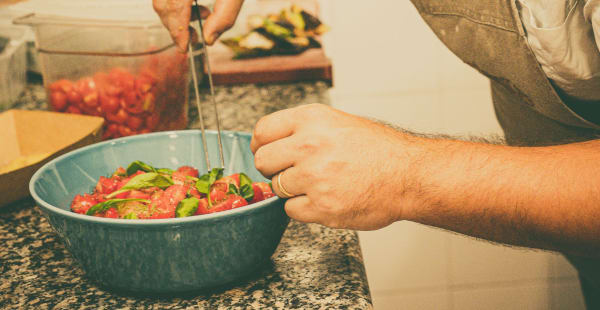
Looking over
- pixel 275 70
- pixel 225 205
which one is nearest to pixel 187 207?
pixel 225 205

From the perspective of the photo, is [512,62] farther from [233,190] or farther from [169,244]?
[169,244]

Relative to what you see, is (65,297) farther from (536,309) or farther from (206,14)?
(536,309)

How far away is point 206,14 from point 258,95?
440 mm

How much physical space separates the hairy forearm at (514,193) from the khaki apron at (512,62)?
26cm

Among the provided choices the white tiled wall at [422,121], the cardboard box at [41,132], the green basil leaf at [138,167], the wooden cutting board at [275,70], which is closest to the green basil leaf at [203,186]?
the green basil leaf at [138,167]

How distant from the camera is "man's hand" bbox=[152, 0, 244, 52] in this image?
3.01 feet

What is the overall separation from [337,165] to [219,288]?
0.73ft

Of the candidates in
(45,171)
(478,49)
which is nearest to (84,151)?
(45,171)

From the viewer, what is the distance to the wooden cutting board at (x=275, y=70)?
4.93 feet

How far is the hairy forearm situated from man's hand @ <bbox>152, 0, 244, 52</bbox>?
1.53 ft

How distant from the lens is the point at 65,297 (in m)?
0.69

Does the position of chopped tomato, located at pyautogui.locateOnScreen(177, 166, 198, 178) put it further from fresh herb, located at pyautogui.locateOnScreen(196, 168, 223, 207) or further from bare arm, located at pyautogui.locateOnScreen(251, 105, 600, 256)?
bare arm, located at pyautogui.locateOnScreen(251, 105, 600, 256)

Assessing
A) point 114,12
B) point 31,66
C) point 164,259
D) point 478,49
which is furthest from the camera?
point 31,66

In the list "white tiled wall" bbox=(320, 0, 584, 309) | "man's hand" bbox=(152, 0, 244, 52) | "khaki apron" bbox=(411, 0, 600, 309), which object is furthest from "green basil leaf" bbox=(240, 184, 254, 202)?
"white tiled wall" bbox=(320, 0, 584, 309)
